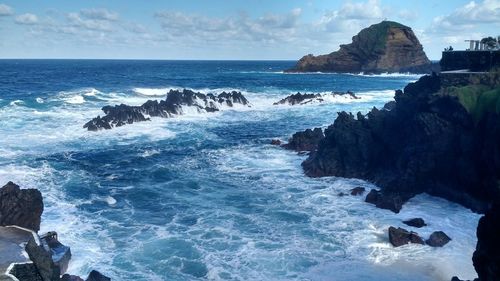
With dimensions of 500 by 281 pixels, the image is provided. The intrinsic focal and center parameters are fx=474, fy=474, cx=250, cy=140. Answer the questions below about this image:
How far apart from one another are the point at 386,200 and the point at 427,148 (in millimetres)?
5433

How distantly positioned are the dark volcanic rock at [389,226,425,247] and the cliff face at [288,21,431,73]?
139046 millimetres

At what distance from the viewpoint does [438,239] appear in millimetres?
22578

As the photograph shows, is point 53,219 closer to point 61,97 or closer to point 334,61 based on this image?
point 61,97

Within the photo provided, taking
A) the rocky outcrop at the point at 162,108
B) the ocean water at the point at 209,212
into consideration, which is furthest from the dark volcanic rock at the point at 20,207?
the rocky outcrop at the point at 162,108

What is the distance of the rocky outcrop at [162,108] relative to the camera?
2073 inches

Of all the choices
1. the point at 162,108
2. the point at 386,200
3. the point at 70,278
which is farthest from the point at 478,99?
the point at 162,108

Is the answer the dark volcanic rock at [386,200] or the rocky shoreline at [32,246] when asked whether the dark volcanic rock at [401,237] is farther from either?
the rocky shoreline at [32,246]

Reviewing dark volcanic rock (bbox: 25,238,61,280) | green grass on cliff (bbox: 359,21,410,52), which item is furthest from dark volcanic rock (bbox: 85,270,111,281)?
green grass on cliff (bbox: 359,21,410,52)

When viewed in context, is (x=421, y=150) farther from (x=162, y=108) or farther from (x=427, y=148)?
(x=162, y=108)

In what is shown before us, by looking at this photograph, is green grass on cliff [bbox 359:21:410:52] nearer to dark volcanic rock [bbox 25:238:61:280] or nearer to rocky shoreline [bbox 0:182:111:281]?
rocky shoreline [bbox 0:182:111:281]

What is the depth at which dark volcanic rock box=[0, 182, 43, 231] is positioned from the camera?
21.0m

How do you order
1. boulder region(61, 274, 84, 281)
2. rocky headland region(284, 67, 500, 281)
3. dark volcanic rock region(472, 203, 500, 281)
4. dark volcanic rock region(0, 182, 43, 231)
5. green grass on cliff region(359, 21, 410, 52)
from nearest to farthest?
dark volcanic rock region(472, 203, 500, 281) < boulder region(61, 274, 84, 281) < dark volcanic rock region(0, 182, 43, 231) < rocky headland region(284, 67, 500, 281) < green grass on cliff region(359, 21, 410, 52)

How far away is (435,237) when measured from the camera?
74.3 ft

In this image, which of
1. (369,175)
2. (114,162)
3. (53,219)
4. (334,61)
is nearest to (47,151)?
(114,162)
